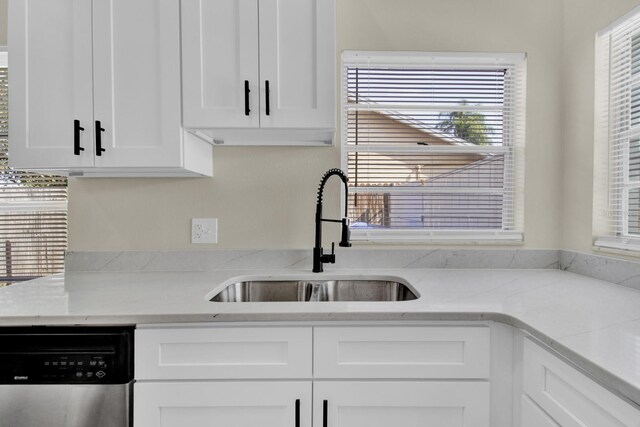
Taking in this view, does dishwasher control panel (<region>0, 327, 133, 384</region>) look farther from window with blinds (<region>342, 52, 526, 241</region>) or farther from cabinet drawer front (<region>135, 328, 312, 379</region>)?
window with blinds (<region>342, 52, 526, 241</region>)

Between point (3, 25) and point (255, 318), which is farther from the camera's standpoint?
point (3, 25)

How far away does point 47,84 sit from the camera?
1459mm

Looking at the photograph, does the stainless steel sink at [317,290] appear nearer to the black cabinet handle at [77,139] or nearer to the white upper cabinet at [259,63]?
the white upper cabinet at [259,63]

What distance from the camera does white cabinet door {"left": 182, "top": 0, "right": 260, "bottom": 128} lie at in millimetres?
1452

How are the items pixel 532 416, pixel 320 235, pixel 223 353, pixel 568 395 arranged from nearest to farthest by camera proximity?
1. pixel 568 395
2. pixel 532 416
3. pixel 223 353
4. pixel 320 235

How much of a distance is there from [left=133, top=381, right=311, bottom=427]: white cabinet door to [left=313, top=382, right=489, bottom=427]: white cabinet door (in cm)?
7

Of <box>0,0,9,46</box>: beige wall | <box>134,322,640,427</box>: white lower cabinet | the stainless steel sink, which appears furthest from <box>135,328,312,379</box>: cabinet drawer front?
<box>0,0,9,46</box>: beige wall

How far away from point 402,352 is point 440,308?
0.18m

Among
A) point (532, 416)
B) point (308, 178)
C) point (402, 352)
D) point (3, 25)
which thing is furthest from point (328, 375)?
point (3, 25)

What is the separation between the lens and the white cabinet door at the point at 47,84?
57.1 inches

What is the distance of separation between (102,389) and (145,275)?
0.67 m

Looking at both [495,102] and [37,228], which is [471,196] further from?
[37,228]

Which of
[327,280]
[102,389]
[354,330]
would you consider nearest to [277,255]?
[327,280]

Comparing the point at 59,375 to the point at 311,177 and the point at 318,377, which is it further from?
the point at 311,177
